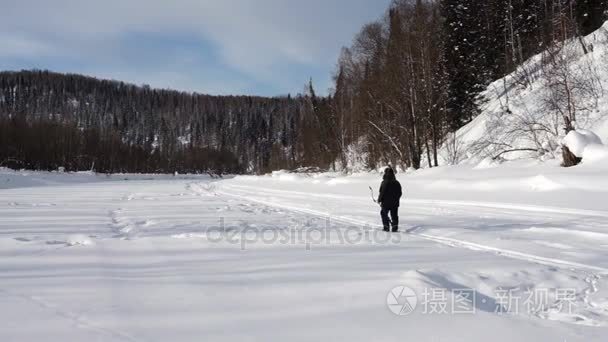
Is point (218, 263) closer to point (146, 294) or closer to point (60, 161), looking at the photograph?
point (146, 294)

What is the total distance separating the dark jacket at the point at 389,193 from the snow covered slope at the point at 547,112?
876 cm

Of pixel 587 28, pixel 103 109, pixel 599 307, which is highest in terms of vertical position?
pixel 103 109

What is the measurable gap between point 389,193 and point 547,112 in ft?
39.1

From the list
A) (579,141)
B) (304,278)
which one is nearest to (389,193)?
(304,278)

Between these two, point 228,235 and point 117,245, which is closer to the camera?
point 117,245

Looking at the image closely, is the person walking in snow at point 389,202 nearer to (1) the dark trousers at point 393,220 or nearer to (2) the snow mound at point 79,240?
(1) the dark trousers at point 393,220

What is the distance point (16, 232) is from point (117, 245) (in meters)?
2.93

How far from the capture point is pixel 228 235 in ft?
26.2

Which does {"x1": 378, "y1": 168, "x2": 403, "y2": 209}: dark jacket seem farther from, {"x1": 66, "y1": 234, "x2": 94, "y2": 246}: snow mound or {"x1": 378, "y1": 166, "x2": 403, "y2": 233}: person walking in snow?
{"x1": 66, "y1": 234, "x2": 94, "y2": 246}: snow mound

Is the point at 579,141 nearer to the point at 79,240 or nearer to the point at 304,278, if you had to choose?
the point at 304,278

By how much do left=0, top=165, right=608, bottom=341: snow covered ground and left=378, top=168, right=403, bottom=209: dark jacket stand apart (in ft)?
2.20

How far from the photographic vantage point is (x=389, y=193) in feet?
31.8

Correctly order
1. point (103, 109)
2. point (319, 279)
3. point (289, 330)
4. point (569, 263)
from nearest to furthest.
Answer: point (289, 330) → point (319, 279) → point (569, 263) → point (103, 109)

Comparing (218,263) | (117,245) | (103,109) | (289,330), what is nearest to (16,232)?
(117,245)
